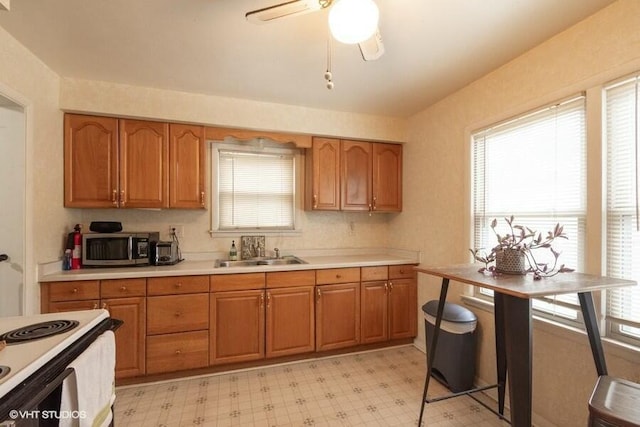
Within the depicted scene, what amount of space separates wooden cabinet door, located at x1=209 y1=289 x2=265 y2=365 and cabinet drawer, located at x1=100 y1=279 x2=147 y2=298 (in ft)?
1.80

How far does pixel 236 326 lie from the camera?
254cm

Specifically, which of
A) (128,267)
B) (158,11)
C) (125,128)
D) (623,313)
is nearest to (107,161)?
(125,128)

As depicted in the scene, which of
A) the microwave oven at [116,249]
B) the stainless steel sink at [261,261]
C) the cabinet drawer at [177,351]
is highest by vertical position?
the microwave oven at [116,249]

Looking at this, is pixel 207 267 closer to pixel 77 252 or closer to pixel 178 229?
pixel 178 229

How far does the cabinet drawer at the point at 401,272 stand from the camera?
3.04 m

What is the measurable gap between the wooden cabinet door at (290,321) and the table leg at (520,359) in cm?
172

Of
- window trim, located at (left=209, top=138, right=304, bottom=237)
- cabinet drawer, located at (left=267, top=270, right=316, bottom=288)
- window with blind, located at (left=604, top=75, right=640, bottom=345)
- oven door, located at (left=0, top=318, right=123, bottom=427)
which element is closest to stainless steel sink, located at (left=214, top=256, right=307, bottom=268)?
cabinet drawer, located at (left=267, top=270, right=316, bottom=288)

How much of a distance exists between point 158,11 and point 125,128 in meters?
1.29

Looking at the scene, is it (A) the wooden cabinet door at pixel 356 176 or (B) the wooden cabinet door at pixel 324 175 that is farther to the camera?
(A) the wooden cabinet door at pixel 356 176

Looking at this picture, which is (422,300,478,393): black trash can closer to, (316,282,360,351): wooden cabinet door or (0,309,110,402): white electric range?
(316,282,360,351): wooden cabinet door

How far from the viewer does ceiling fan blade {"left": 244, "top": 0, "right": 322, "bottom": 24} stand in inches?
48.2

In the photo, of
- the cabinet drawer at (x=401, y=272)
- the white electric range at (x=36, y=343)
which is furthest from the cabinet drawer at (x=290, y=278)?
the white electric range at (x=36, y=343)

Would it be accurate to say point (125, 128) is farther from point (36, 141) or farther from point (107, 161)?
point (36, 141)

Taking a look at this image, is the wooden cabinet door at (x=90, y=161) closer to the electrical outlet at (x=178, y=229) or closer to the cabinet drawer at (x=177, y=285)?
the electrical outlet at (x=178, y=229)
